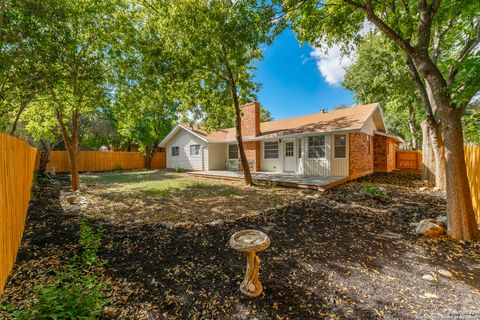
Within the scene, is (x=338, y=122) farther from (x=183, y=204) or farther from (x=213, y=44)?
(x=183, y=204)

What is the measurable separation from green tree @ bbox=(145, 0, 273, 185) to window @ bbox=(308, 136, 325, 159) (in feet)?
13.0

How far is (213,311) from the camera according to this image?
218cm

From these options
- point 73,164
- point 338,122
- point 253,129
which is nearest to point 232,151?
point 253,129

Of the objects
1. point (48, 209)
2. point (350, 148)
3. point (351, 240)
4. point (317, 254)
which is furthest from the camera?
point (350, 148)

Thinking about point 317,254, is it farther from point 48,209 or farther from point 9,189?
point 48,209

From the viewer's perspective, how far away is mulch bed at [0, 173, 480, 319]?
2.20 meters

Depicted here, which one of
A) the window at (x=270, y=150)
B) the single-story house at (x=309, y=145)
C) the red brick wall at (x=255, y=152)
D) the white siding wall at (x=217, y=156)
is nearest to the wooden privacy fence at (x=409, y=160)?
the single-story house at (x=309, y=145)

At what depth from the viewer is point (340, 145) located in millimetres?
10305

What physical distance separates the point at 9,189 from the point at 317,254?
4.48m

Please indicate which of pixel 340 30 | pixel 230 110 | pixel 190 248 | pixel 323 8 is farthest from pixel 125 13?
pixel 190 248

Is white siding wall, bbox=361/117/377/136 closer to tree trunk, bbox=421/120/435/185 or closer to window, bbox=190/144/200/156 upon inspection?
tree trunk, bbox=421/120/435/185

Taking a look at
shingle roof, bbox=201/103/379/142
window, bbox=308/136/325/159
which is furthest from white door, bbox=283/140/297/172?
window, bbox=308/136/325/159

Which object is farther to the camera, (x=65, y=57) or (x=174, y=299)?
(x=65, y=57)

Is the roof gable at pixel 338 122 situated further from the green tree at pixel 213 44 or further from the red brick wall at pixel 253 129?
the green tree at pixel 213 44
